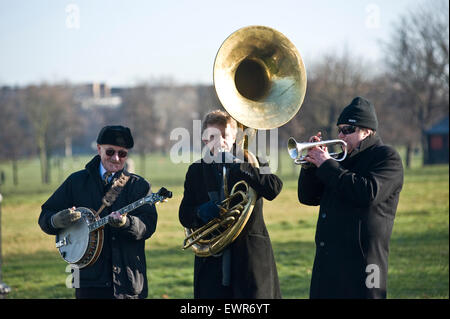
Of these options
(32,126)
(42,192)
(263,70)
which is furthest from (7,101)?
(263,70)

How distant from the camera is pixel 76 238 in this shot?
15.2 feet

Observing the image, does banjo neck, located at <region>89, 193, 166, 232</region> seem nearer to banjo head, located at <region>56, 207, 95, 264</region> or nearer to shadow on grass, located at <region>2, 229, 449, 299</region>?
banjo head, located at <region>56, 207, 95, 264</region>

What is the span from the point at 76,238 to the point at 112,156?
746 millimetres

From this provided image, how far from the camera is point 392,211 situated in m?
4.14

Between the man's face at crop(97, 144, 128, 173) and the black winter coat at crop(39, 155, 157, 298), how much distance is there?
13 cm

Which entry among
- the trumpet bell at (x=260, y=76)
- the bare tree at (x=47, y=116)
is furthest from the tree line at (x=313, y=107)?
the trumpet bell at (x=260, y=76)

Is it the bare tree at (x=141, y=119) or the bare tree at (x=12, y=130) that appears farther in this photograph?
the bare tree at (x=141, y=119)

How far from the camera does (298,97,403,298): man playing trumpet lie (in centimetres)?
395

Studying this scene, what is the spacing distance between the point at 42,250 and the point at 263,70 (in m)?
8.63

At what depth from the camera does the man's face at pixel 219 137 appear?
14.2 ft

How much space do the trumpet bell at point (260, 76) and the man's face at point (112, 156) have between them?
1074 millimetres

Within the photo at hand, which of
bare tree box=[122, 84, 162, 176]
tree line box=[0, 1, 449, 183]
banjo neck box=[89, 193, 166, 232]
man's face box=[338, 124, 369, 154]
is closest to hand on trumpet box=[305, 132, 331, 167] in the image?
man's face box=[338, 124, 369, 154]

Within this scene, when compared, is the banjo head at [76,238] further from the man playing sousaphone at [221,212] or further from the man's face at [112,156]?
the man playing sousaphone at [221,212]

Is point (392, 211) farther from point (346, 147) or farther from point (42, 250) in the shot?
point (42, 250)
